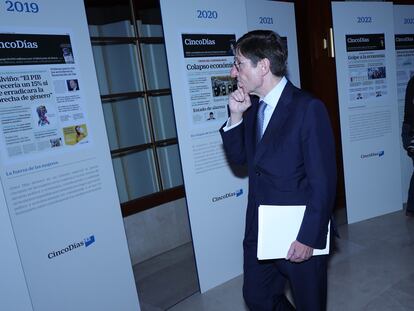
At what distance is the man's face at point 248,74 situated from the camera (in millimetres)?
1622

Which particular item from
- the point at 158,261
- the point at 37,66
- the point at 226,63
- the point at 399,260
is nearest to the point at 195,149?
the point at 226,63

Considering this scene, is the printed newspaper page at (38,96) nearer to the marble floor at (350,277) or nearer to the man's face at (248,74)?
the man's face at (248,74)

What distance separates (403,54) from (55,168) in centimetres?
379

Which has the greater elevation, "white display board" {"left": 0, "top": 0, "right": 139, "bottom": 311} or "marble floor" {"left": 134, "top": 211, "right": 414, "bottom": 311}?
"white display board" {"left": 0, "top": 0, "right": 139, "bottom": 311}

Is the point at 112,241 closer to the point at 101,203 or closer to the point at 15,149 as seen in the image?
the point at 101,203

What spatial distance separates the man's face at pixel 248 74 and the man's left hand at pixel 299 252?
710 mm

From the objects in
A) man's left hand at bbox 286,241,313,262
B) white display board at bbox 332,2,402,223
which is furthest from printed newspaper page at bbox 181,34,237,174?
white display board at bbox 332,2,402,223

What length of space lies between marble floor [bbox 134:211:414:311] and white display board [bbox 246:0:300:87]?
5.36 ft

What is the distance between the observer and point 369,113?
12.3 feet

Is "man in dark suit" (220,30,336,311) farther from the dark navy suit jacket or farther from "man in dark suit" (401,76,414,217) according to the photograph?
"man in dark suit" (401,76,414,217)

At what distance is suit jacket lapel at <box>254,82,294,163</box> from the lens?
158 cm

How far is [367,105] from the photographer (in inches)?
147

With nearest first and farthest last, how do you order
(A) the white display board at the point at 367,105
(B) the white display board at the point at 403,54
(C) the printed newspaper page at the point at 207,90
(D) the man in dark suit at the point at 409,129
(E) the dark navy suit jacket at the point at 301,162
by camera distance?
(E) the dark navy suit jacket at the point at 301,162, (C) the printed newspaper page at the point at 207,90, (A) the white display board at the point at 367,105, (D) the man in dark suit at the point at 409,129, (B) the white display board at the point at 403,54

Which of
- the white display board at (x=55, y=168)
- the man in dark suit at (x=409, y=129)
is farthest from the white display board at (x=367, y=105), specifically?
the white display board at (x=55, y=168)
